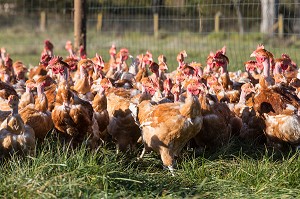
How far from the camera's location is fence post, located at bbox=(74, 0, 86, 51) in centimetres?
1134

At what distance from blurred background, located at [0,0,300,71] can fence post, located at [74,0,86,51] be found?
0.14 m

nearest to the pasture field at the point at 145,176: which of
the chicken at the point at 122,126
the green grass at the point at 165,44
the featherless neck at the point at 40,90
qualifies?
the chicken at the point at 122,126

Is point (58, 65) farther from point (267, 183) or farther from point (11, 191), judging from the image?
point (267, 183)

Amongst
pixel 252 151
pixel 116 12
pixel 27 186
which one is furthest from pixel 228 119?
pixel 116 12

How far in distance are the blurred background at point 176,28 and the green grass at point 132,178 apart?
486cm

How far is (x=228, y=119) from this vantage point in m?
7.23

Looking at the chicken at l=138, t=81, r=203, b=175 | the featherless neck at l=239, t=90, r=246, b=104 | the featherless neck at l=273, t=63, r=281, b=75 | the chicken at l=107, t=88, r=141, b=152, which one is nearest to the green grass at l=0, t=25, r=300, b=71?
the featherless neck at l=273, t=63, r=281, b=75

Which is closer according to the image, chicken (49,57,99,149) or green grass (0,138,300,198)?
green grass (0,138,300,198)

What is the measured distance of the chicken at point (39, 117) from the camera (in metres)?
6.52

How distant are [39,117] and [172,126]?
1.44 meters

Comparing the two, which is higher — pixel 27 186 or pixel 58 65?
pixel 58 65

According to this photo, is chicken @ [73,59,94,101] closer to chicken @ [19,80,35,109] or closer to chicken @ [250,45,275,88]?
chicken @ [19,80,35,109]

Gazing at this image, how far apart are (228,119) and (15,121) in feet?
8.28

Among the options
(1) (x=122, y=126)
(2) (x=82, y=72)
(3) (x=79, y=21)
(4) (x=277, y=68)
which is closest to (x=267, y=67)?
(4) (x=277, y=68)
